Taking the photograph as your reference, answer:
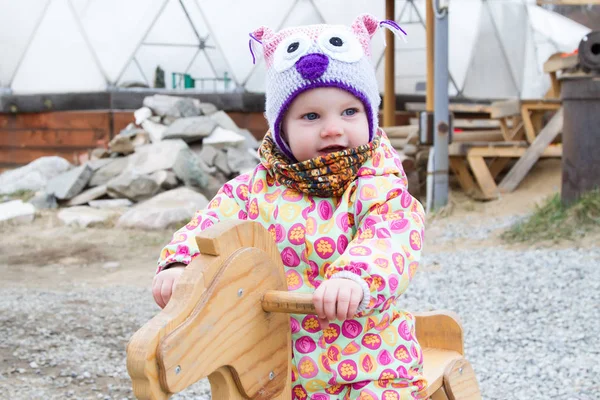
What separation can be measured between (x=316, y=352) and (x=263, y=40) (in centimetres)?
84

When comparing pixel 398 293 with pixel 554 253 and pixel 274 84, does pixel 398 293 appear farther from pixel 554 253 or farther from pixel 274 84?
pixel 554 253

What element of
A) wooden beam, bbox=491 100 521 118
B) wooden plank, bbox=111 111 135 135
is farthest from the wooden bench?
wooden plank, bbox=111 111 135 135

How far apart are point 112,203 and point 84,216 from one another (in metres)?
0.53

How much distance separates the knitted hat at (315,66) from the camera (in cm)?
189

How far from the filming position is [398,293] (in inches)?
68.0

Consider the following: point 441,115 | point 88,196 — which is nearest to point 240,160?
point 88,196

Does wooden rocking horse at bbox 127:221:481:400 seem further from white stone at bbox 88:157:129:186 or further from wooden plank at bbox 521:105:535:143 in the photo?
white stone at bbox 88:157:129:186

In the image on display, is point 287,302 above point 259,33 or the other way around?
the other way around

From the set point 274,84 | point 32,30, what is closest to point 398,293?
point 274,84

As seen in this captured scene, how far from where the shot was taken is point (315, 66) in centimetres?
187

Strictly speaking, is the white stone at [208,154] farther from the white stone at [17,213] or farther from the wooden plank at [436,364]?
the wooden plank at [436,364]

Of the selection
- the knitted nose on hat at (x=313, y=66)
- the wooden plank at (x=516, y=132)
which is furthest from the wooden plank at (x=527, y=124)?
the knitted nose on hat at (x=313, y=66)

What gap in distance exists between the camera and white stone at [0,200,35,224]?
790 centimetres

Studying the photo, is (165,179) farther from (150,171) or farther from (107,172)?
(107,172)
